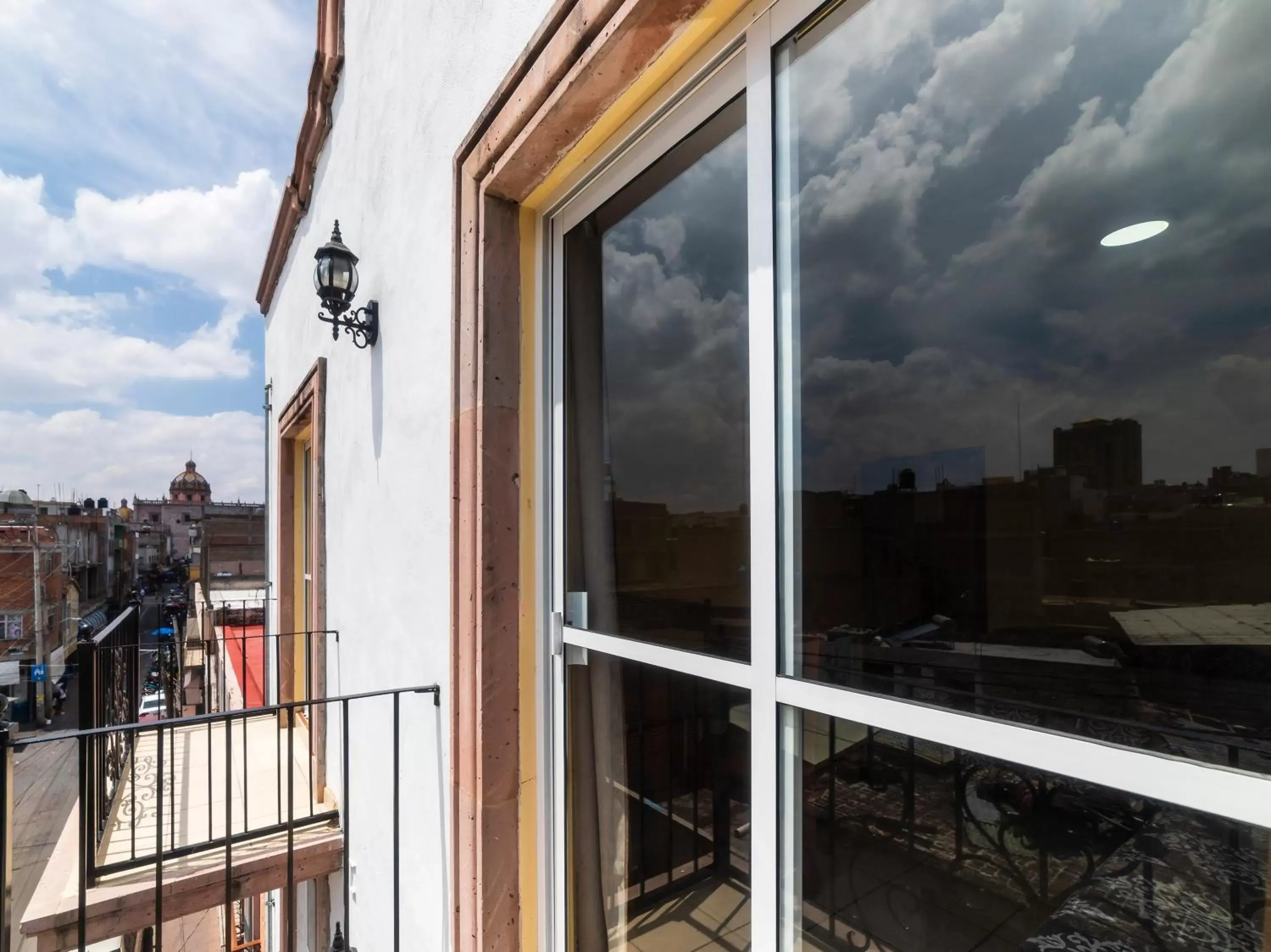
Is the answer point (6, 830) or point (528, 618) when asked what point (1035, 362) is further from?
point (6, 830)

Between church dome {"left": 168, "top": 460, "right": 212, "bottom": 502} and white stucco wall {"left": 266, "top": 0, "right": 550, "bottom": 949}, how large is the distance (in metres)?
48.3

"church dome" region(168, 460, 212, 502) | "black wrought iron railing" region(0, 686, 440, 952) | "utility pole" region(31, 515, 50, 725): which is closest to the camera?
"black wrought iron railing" region(0, 686, 440, 952)

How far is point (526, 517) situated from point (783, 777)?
2.74 ft

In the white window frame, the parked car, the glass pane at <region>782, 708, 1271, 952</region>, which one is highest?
the white window frame

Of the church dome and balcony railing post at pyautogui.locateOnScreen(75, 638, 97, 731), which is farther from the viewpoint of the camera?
the church dome

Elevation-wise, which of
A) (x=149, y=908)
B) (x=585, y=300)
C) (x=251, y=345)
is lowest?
(x=149, y=908)

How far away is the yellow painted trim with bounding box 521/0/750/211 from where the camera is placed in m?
0.92

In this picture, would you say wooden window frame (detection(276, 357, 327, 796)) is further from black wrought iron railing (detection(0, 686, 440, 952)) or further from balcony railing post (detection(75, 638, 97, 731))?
balcony railing post (detection(75, 638, 97, 731))

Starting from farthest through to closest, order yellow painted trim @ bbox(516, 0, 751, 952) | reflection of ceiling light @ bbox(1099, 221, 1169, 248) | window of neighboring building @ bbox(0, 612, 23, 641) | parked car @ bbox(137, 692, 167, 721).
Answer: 1. window of neighboring building @ bbox(0, 612, 23, 641)
2. parked car @ bbox(137, 692, 167, 721)
3. yellow painted trim @ bbox(516, 0, 751, 952)
4. reflection of ceiling light @ bbox(1099, 221, 1169, 248)

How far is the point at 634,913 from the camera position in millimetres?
1210

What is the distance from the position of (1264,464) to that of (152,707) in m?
9.91

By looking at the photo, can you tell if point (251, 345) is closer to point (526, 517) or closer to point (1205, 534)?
point (526, 517)

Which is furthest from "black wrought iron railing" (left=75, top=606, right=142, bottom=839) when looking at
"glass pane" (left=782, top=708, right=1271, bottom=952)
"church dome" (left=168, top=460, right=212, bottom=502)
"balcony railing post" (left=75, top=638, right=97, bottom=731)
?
"church dome" (left=168, top=460, right=212, bottom=502)

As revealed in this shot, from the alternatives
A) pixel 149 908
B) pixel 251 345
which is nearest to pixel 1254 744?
pixel 149 908
